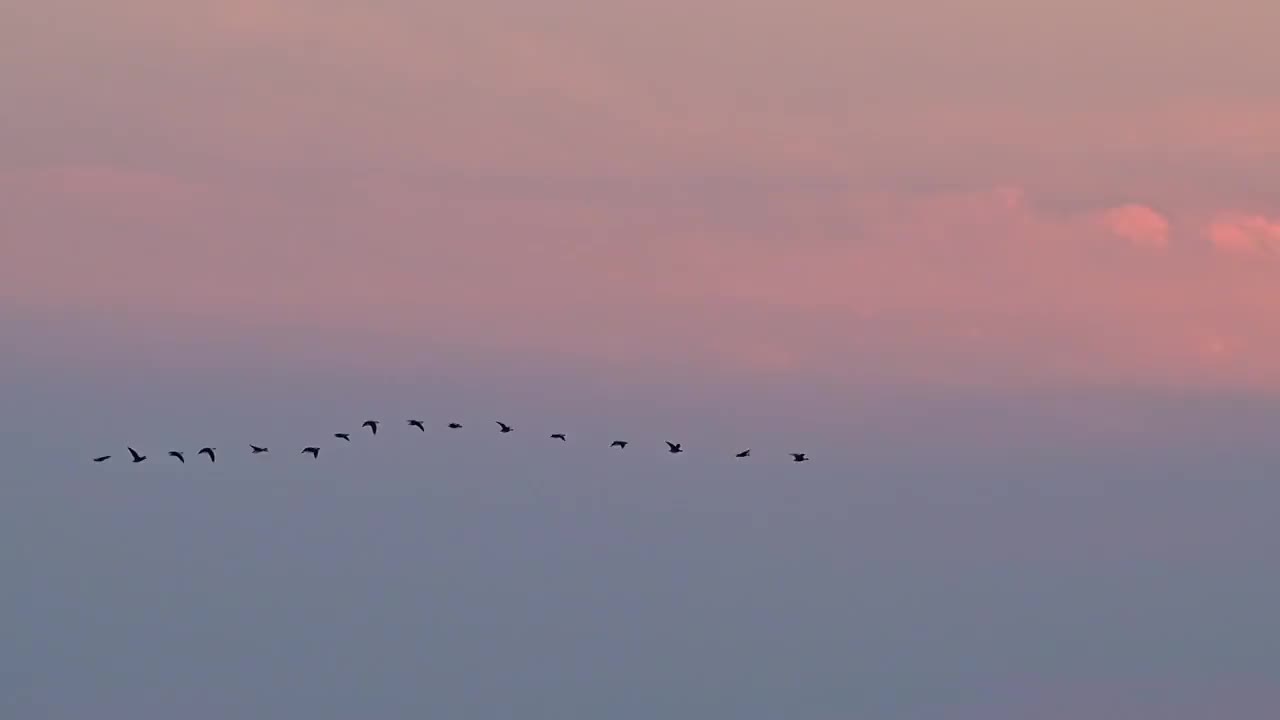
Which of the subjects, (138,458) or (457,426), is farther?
(457,426)

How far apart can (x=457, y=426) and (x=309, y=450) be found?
12116 mm

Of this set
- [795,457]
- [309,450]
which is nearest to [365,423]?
[309,450]

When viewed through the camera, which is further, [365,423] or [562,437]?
[562,437]

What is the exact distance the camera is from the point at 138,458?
14712 centimetres

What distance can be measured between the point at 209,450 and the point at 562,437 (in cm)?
3385

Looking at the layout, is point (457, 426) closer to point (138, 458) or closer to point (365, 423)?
point (365, 423)

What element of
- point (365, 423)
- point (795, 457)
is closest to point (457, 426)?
point (365, 423)

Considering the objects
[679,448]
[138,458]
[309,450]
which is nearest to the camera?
[138,458]

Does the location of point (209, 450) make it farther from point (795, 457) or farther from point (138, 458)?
point (795, 457)

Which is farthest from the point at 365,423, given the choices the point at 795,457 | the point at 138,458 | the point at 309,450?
the point at 795,457

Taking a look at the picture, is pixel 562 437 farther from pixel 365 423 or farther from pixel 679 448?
pixel 365 423

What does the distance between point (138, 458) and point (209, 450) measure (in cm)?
674

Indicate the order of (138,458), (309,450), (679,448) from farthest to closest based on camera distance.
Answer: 1. (679,448)
2. (309,450)
3. (138,458)

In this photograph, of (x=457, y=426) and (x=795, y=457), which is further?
(x=795, y=457)
